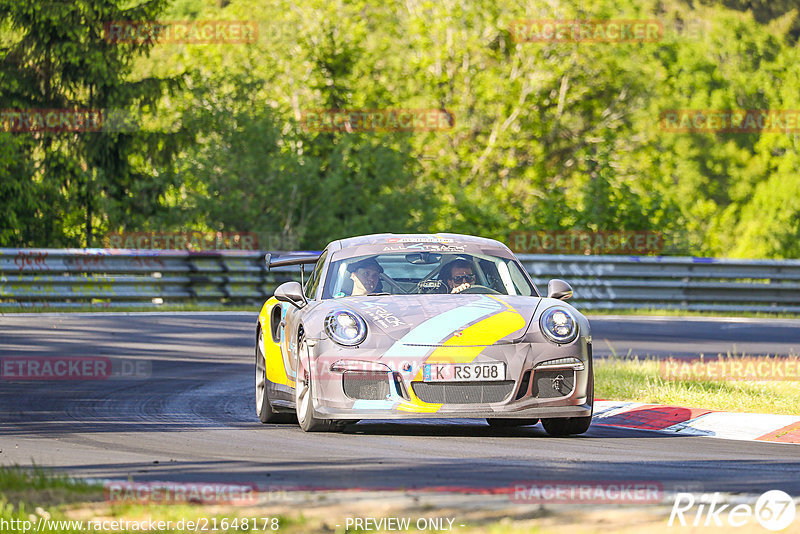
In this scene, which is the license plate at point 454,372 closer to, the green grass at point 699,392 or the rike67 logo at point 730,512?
the rike67 logo at point 730,512

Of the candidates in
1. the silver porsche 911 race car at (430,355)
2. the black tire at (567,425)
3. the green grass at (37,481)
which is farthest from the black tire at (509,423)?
the green grass at (37,481)

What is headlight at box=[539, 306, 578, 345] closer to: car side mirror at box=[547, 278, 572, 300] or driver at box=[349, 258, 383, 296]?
car side mirror at box=[547, 278, 572, 300]

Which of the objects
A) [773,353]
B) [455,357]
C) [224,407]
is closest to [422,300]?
[455,357]

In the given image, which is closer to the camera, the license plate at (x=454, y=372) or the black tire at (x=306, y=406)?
the license plate at (x=454, y=372)

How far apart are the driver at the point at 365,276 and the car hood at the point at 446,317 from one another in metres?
0.25

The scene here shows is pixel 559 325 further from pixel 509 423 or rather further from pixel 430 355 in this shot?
pixel 509 423

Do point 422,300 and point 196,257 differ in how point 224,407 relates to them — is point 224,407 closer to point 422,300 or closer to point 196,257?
point 422,300

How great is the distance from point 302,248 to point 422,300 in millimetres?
20088

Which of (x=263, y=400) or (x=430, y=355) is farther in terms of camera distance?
(x=263, y=400)

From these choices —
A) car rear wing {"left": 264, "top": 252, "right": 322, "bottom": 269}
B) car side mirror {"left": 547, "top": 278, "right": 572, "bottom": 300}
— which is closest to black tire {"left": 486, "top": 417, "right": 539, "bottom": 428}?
car side mirror {"left": 547, "top": 278, "right": 572, "bottom": 300}

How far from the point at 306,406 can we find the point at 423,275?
60.9 inches

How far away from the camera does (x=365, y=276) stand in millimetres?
9125

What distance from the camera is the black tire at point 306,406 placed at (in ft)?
27.0

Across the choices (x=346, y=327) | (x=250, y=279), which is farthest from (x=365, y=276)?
(x=250, y=279)
